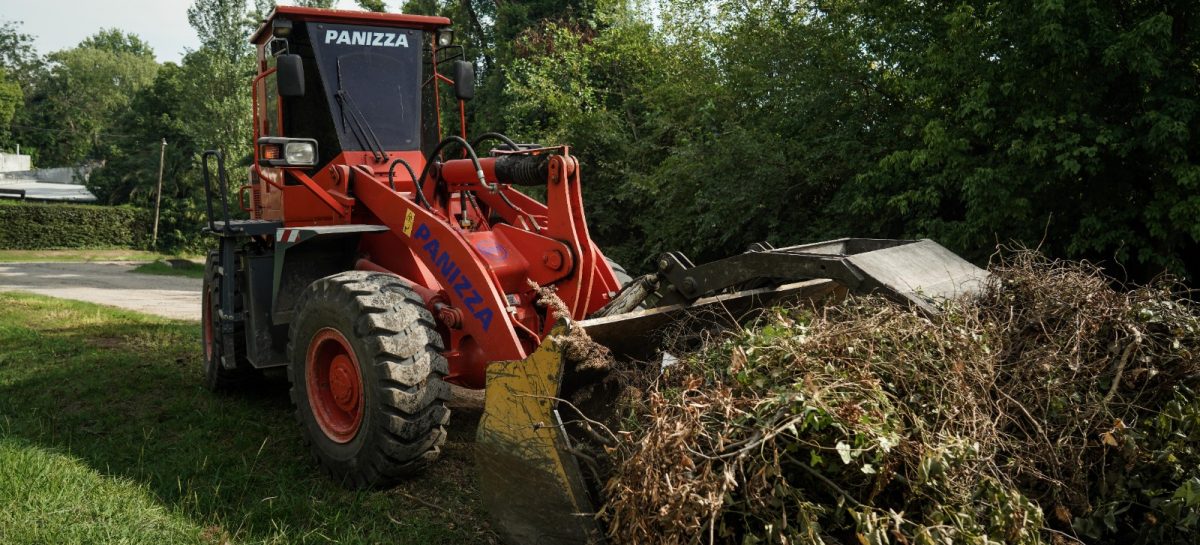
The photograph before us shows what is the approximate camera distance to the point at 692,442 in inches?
116

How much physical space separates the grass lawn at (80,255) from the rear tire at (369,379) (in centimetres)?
2863

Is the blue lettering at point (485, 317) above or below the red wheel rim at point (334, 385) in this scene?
above

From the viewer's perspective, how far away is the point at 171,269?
24953mm

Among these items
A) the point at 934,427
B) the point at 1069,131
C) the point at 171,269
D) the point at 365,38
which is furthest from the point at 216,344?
the point at 171,269

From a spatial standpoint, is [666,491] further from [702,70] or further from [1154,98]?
[702,70]

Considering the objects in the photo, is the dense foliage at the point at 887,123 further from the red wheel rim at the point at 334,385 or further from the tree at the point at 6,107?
the tree at the point at 6,107

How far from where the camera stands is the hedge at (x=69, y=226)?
110 feet

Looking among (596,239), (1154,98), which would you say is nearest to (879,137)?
(1154,98)

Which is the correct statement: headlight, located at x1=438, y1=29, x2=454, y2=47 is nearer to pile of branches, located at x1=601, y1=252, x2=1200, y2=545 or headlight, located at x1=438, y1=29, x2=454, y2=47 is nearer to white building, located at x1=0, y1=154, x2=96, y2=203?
pile of branches, located at x1=601, y1=252, x2=1200, y2=545

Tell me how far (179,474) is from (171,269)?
2230cm

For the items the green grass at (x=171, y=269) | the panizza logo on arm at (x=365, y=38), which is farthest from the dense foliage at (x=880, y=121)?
the green grass at (x=171, y=269)

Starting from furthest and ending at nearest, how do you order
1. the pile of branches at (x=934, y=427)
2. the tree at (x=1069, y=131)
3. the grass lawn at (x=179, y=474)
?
the tree at (x=1069, y=131) → the grass lawn at (x=179, y=474) → the pile of branches at (x=934, y=427)

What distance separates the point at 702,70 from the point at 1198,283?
29.9 ft

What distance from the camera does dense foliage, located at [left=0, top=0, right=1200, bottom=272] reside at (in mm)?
7793
